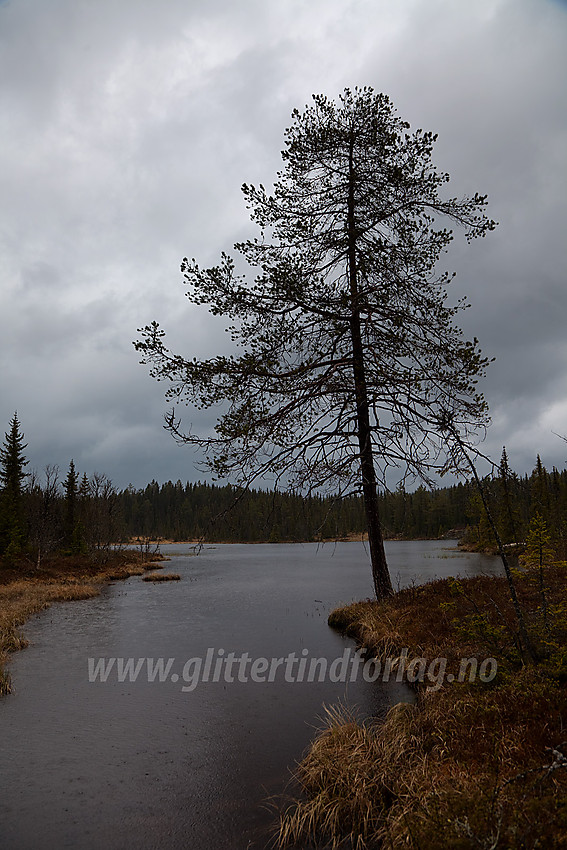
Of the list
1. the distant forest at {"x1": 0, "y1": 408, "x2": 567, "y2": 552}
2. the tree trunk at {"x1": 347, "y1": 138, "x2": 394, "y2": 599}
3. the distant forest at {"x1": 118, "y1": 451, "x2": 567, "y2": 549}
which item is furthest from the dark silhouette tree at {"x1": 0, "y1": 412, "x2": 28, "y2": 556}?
the tree trunk at {"x1": 347, "y1": 138, "x2": 394, "y2": 599}

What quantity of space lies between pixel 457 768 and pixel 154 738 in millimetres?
4890

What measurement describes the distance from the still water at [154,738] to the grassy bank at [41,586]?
680 millimetres

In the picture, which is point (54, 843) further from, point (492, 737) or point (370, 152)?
point (370, 152)

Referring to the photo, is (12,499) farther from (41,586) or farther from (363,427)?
(363,427)

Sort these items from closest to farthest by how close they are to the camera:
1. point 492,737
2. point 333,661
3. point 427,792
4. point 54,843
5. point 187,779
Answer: point 427,792, point 54,843, point 492,737, point 187,779, point 333,661

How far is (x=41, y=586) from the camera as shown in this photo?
29.0m

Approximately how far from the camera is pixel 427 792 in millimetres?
5078

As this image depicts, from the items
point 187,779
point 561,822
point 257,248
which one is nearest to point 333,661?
point 187,779

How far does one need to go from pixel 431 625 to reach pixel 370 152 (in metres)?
12.3

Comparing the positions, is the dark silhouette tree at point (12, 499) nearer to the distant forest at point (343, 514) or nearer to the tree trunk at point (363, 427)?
the distant forest at point (343, 514)

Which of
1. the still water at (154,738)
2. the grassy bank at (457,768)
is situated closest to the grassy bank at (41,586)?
the still water at (154,738)

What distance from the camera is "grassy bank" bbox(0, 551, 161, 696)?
15.0 metres

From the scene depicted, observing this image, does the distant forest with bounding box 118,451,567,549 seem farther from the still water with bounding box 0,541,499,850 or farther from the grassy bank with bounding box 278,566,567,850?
the grassy bank with bounding box 278,566,567,850

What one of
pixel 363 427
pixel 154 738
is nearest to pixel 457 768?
pixel 154 738
